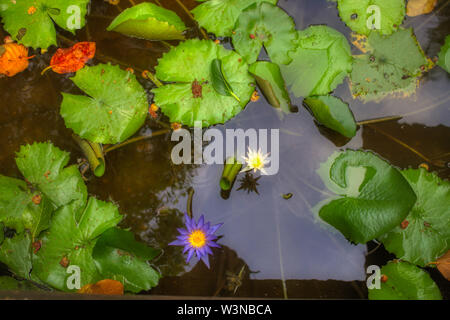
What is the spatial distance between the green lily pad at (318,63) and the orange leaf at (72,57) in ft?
3.81

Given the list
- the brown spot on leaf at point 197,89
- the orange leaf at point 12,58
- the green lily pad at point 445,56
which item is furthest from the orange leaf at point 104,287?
A: the green lily pad at point 445,56

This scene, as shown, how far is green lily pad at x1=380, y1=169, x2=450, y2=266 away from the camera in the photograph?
1.81 metres

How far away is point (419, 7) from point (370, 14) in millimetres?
338

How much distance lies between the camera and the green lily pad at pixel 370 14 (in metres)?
1.96

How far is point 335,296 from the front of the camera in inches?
74.3

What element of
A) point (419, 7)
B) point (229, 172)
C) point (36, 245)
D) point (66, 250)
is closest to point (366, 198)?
point (229, 172)

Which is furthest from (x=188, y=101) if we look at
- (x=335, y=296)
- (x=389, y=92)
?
(x=335, y=296)

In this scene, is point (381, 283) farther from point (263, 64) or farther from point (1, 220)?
point (1, 220)

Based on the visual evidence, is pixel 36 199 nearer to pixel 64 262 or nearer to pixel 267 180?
pixel 64 262

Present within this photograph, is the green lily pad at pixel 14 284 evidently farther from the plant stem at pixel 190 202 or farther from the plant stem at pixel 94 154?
the plant stem at pixel 190 202

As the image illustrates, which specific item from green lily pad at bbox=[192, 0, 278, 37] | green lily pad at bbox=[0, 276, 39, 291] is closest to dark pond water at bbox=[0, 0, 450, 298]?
green lily pad at bbox=[192, 0, 278, 37]

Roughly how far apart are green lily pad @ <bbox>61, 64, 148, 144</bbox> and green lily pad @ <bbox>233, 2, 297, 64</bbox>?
659 millimetres

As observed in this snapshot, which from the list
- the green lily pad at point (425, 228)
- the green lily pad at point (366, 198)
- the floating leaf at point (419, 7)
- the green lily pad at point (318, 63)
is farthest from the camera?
the floating leaf at point (419, 7)
